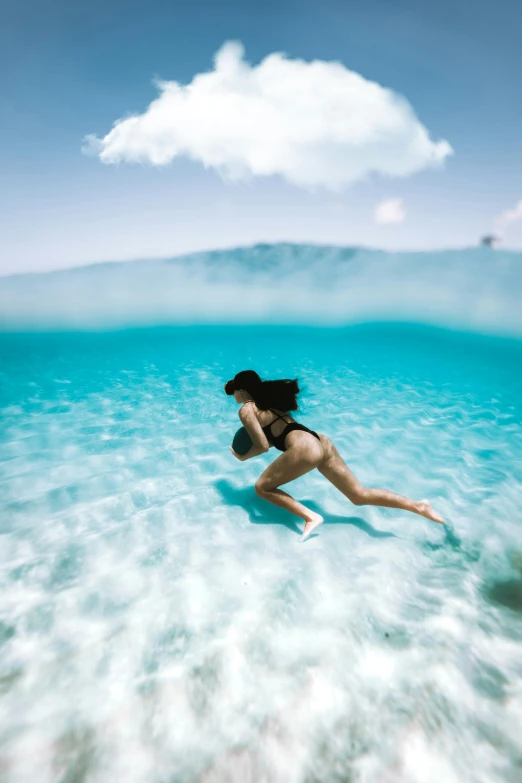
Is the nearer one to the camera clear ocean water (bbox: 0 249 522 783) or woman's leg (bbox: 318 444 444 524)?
clear ocean water (bbox: 0 249 522 783)

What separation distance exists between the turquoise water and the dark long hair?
1.30 metres

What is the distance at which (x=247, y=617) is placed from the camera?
288 cm

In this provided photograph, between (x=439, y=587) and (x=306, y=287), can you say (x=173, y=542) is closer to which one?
(x=439, y=587)

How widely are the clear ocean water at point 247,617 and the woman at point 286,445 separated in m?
0.43

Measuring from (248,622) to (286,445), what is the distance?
57.1 inches

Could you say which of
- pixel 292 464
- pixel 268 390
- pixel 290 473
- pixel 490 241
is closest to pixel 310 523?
pixel 290 473

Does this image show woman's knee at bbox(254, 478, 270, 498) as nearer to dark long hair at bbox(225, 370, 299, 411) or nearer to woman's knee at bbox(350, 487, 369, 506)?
dark long hair at bbox(225, 370, 299, 411)

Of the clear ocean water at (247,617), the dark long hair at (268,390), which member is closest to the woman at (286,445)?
the dark long hair at (268,390)

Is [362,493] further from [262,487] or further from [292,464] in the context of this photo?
[262,487]

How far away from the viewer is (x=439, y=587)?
3305 mm

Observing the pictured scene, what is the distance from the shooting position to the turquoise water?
6.75 feet

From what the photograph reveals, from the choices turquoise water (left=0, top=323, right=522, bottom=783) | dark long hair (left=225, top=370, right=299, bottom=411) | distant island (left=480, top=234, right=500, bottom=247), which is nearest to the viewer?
turquoise water (left=0, top=323, right=522, bottom=783)

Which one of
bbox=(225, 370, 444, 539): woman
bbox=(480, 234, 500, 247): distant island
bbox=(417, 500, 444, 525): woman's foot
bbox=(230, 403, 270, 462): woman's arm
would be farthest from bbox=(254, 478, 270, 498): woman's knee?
bbox=(480, 234, 500, 247): distant island

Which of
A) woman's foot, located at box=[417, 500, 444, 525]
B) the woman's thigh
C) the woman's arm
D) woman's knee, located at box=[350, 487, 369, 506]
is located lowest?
woman's foot, located at box=[417, 500, 444, 525]
